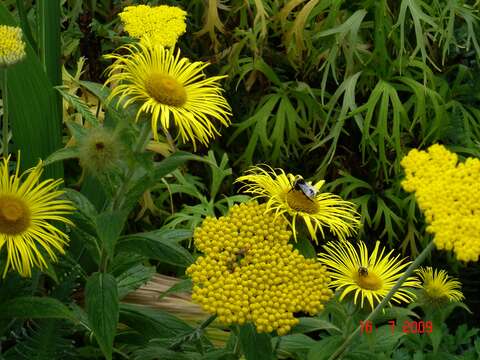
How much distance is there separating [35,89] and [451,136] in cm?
91

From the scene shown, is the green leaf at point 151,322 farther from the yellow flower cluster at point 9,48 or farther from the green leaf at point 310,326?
the yellow flower cluster at point 9,48

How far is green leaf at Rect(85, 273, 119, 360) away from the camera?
0.78 meters

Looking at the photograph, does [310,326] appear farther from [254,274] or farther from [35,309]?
[35,309]

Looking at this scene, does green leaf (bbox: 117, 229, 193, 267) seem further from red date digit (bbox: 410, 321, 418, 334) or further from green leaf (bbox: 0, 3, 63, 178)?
red date digit (bbox: 410, 321, 418, 334)

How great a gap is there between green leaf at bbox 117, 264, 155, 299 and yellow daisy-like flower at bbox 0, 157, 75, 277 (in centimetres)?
19

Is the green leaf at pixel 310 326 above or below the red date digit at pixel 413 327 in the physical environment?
above

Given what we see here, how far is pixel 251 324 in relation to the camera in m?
0.75

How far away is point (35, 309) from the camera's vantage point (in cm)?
82

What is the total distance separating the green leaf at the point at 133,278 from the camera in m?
0.99

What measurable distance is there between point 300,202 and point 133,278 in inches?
12.7

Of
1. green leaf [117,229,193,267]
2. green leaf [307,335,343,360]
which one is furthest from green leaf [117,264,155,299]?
green leaf [307,335,343,360]

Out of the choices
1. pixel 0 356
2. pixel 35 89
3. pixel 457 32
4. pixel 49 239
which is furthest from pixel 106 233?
pixel 457 32

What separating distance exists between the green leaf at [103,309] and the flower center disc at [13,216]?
0.09 meters

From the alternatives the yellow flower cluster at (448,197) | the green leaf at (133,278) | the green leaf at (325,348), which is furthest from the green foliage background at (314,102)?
the yellow flower cluster at (448,197)
